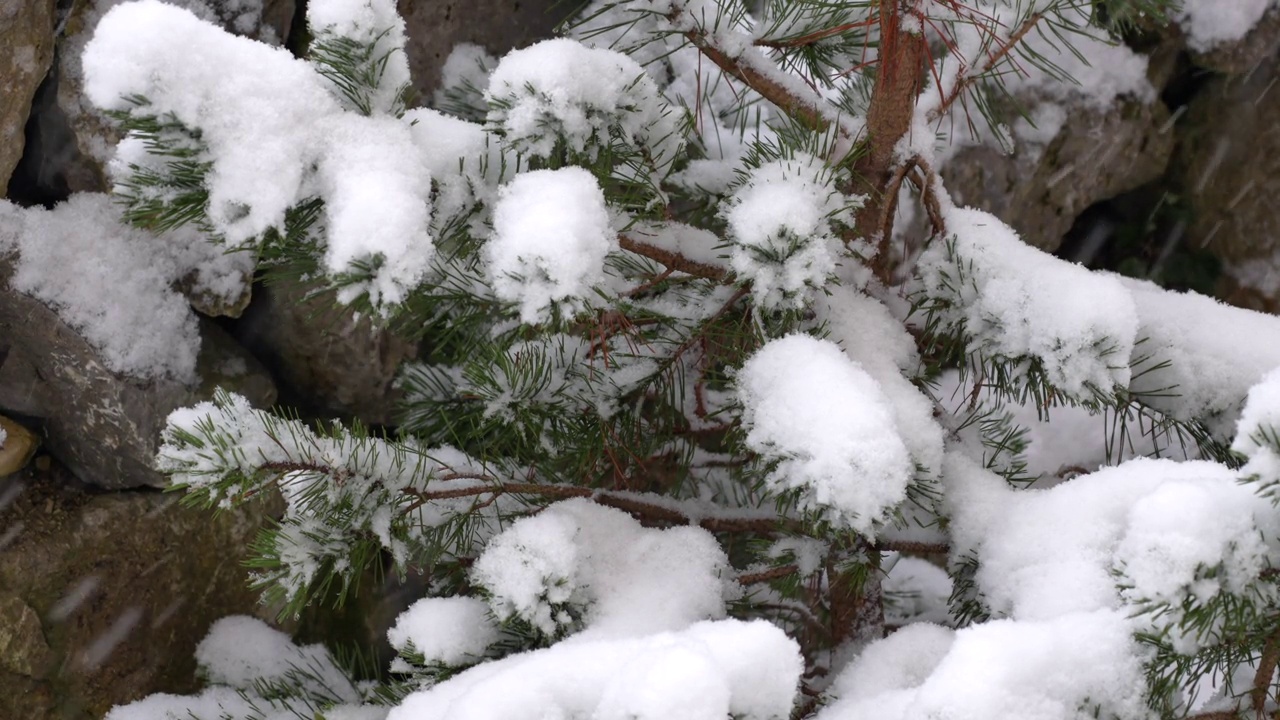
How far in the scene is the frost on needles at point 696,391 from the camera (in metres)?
0.63

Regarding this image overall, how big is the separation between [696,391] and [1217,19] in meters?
1.73

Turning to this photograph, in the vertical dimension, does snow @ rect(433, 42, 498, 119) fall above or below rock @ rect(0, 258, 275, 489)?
above

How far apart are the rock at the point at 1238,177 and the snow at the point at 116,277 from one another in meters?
2.15

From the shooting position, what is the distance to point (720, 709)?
0.57 meters

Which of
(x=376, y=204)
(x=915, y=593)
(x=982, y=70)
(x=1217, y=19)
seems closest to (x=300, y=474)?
(x=376, y=204)

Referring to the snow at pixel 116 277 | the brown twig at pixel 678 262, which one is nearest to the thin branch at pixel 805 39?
the brown twig at pixel 678 262

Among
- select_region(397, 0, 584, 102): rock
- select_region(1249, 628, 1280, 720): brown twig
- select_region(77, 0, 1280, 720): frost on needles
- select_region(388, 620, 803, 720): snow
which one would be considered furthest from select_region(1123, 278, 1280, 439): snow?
select_region(397, 0, 584, 102): rock

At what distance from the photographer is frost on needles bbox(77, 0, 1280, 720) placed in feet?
2.07

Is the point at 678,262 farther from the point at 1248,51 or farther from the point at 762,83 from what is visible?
the point at 1248,51

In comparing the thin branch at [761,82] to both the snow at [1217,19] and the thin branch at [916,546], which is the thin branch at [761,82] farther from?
the snow at [1217,19]

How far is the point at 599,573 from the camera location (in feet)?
2.89

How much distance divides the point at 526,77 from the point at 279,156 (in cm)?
21

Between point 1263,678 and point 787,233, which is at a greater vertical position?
point 787,233

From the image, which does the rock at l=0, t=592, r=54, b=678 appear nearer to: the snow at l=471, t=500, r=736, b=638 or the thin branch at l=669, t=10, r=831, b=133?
the snow at l=471, t=500, r=736, b=638
